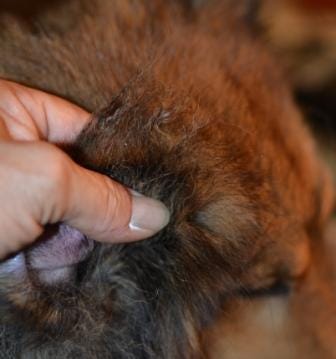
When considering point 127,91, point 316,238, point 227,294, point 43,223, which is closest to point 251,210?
point 227,294

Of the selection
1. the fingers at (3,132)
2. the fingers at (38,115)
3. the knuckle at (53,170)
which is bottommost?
the knuckle at (53,170)

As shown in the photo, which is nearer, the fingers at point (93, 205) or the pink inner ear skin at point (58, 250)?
the fingers at point (93, 205)

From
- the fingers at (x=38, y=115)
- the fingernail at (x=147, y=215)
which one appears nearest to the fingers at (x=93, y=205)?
the fingernail at (x=147, y=215)

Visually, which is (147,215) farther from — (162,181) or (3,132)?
(3,132)

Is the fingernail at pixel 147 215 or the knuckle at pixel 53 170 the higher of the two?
the fingernail at pixel 147 215

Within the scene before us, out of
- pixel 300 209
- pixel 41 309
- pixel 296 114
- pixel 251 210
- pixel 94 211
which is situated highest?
pixel 296 114

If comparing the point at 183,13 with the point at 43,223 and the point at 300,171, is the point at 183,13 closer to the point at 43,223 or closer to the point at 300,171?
the point at 300,171

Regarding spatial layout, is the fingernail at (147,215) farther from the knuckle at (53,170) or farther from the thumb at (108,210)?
the knuckle at (53,170)
